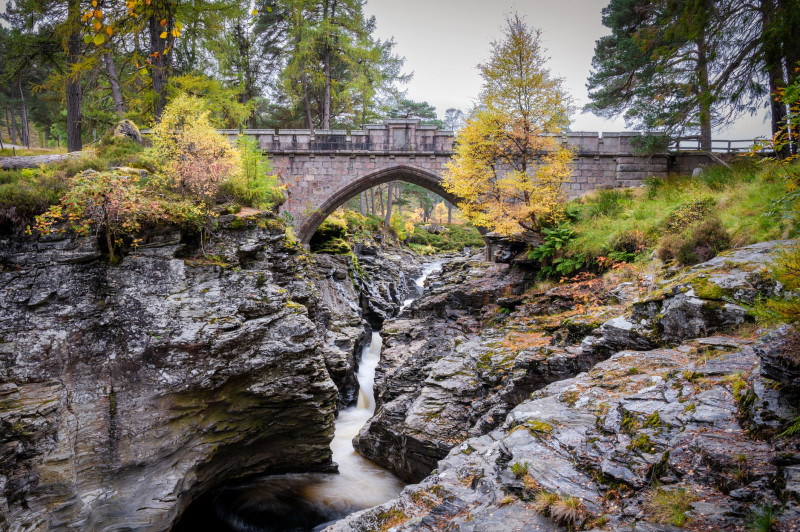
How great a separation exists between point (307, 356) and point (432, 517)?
14.9 ft

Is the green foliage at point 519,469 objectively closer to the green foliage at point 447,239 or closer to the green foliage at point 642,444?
the green foliage at point 642,444

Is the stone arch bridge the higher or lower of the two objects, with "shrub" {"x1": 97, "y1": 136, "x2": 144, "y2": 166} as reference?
higher

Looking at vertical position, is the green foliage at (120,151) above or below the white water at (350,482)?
above

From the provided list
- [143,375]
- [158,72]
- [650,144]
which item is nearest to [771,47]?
[650,144]

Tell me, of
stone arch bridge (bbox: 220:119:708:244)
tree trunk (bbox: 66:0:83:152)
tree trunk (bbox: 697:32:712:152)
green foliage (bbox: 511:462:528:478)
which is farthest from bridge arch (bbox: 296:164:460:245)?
green foliage (bbox: 511:462:528:478)

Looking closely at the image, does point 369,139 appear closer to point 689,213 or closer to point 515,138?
point 515,138

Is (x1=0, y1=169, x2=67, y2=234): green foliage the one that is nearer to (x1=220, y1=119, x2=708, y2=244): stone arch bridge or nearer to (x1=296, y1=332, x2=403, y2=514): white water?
(x1=296, y1=332, x2=403, y2=514): white water

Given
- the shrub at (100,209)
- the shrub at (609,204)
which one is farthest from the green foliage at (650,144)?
the shrub at (100,209)

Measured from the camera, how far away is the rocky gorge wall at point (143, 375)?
5.75 meters

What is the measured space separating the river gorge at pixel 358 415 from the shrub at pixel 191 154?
0.90 meters

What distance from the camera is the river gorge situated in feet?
10.1

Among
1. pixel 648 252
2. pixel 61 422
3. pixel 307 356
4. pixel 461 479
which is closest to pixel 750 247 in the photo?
pixel 648 252

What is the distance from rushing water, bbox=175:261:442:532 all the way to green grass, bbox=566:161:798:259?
7.55m

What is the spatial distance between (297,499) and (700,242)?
9590mm
